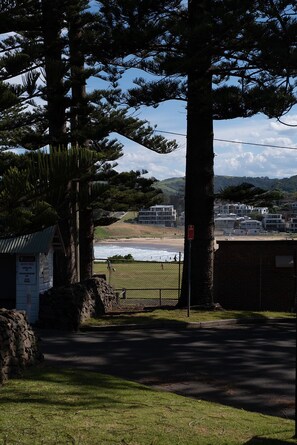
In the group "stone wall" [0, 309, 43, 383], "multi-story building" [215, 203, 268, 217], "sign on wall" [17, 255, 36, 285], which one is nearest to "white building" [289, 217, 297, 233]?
"multi-story building" [215, 203, 268, 217]

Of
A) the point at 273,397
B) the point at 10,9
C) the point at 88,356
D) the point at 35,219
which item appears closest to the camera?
the point at 273,397

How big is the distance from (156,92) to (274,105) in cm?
306

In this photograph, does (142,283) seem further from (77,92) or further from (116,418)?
(116,418)

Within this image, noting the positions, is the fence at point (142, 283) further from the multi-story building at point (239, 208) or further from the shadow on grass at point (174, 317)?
the shadow on grass at point (174, 317)

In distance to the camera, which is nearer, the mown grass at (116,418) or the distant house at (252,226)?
the mown grass at (116,418)

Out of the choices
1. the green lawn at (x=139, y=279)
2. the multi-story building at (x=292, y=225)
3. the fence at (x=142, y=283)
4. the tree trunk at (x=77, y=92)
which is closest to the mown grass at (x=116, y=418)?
the tree trunk at (x=77, y=92)

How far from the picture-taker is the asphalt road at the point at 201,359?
8125 mm

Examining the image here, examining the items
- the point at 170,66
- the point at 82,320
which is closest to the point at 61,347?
the point at 82,320

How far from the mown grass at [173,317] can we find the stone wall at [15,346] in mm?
5964

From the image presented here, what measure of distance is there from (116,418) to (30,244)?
10083 mm

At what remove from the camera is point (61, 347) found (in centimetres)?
1173

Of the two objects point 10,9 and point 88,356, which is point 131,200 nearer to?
point 10,9

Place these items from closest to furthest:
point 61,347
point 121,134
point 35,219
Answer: point 35,219
point 61,347
point 121,134

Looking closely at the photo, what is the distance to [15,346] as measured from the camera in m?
8.23
